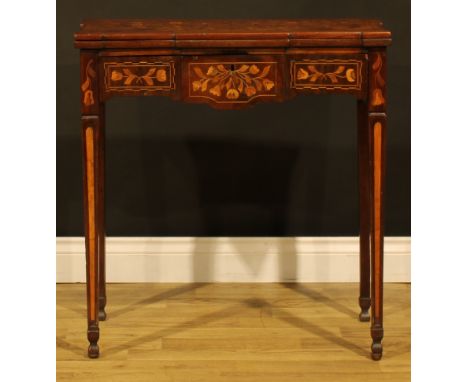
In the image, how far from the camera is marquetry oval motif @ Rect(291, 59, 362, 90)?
9.43 feet

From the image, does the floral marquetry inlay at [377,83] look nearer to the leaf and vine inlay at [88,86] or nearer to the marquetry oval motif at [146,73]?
the marquetry oval motif at [146,73]

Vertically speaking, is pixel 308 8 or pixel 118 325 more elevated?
pixel 308 8

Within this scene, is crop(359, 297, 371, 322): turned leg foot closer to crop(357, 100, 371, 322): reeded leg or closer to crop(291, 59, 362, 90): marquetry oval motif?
crop(357, 100, 371, 322): reeded leg

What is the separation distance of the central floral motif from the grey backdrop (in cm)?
76

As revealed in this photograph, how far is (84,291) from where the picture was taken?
3.63 m

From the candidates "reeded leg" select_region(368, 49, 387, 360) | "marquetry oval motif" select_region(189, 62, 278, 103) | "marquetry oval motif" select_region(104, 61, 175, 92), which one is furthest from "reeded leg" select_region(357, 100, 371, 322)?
"marquetry oval motif" select_region(104, 61, 175, 92)

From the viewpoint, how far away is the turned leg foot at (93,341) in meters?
3.02

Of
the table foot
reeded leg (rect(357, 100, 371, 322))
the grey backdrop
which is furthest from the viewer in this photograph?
the grey backdrop

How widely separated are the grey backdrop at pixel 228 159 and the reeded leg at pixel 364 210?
36 centimetres

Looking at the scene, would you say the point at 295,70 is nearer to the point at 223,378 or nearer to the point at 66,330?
the point at 223,378

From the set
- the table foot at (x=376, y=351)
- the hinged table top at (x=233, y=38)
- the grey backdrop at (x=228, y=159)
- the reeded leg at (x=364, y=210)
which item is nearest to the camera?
the hinged table top at (x=233, y=38)

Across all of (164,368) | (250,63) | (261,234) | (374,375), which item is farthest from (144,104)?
(374,375)

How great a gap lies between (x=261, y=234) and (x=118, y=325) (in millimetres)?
662

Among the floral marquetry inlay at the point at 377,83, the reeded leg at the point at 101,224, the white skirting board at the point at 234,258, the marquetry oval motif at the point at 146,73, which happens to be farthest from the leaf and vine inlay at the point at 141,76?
the white skirting board at the point at 234,258
